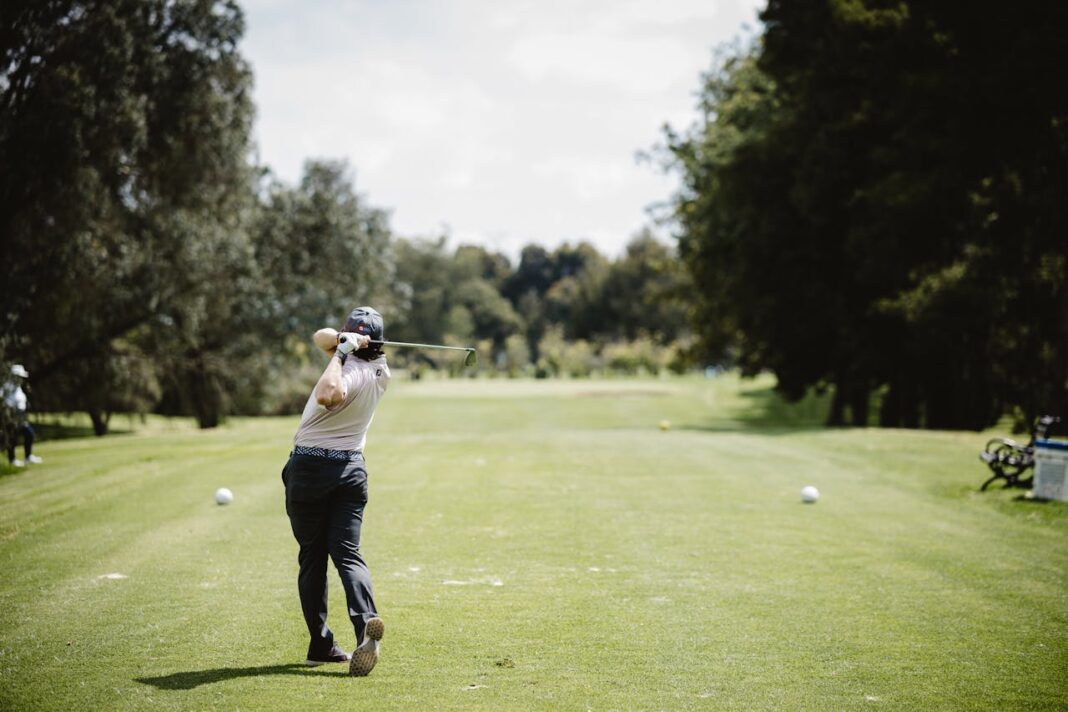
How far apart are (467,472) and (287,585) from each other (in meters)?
9.10

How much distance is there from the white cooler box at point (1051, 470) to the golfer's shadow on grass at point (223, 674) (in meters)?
12.2

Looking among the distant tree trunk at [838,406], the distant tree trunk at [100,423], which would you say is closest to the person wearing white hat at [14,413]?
the distant tree trunk at [100,423]

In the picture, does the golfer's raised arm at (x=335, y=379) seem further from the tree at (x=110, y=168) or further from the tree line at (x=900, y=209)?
the tree line at (x=900, y=209)

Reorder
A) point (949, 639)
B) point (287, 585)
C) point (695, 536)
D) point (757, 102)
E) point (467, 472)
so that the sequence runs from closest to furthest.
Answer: point (949, 639) < point (287, 585) < point (695, 536) < point (467, 472) < point (757, 102)

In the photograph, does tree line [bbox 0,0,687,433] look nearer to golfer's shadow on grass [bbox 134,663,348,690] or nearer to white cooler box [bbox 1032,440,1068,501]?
golfer's shadow on grass [bbox 134,663,348,690]

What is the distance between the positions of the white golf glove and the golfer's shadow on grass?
82.5 inches

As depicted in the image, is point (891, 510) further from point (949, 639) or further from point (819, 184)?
point (819, 184)

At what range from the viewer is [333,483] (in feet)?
20.9

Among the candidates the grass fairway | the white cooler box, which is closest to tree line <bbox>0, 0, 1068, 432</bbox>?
the white cooler box

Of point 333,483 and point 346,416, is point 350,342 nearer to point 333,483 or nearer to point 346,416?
point 346,416

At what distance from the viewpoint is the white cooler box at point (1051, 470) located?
1438cm

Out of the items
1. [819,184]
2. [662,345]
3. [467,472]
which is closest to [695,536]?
[467,472]

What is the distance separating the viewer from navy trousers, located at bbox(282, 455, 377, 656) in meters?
6.37

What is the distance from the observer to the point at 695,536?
1162 centimetres
